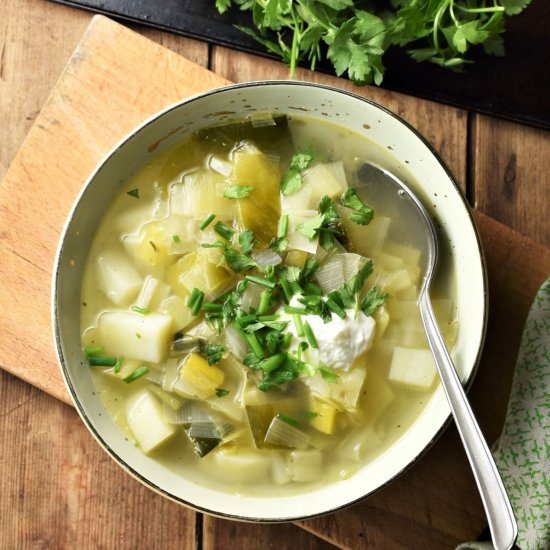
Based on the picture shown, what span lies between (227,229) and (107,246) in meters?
0.39

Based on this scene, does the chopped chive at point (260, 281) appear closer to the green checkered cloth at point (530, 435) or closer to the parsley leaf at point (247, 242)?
the parsley leaf at point (247, 242)

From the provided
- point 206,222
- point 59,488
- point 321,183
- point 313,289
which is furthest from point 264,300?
point 59,488

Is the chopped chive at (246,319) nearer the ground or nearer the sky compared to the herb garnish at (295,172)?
nearer the ground

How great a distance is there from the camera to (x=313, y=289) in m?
2.26

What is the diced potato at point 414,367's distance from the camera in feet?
7.53

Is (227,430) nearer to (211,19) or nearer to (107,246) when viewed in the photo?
(107,246)

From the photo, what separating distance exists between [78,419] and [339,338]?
937 millimetres

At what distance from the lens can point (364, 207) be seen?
230 cm

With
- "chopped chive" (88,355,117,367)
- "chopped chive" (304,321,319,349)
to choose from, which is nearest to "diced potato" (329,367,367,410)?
"chopped chive" (304,321,319,349)

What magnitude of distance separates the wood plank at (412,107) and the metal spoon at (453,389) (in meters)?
0.36

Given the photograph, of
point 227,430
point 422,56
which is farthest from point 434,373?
point 422,56

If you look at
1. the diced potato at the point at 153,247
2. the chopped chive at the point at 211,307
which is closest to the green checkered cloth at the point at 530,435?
the chopped chive at the point at 211,307

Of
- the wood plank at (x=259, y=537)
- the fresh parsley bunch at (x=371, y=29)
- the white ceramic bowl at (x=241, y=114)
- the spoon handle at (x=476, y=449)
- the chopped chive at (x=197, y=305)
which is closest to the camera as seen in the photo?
the spoon handle at (x=476, y=449)

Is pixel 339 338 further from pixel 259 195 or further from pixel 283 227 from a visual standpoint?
pixel 259 195
